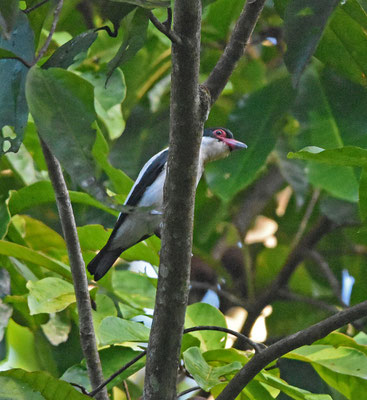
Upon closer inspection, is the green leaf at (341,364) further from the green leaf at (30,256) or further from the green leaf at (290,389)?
the green leaf at (30,256)

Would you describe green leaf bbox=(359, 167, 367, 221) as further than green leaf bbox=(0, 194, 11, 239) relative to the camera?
No

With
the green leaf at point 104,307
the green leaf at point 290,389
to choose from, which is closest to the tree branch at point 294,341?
the green leaf at point 290,389

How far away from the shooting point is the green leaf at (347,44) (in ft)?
8.11

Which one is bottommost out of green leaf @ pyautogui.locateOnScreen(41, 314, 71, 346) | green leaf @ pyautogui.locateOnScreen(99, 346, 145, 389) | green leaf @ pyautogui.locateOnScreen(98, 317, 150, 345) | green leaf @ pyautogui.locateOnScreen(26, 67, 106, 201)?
green leaf @ pyautogui.locateOnScreen(41, 314, 71, 346)

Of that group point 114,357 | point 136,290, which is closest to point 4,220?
point 136,290

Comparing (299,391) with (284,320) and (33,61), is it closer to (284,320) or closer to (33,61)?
(33,61)

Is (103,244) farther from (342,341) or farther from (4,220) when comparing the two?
(342,341)

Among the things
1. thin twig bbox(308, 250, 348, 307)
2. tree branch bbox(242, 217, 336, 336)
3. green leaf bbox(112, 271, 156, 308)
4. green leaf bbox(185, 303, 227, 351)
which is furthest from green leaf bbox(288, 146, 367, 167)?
thin twig bbox(308, 250, 348, 307)

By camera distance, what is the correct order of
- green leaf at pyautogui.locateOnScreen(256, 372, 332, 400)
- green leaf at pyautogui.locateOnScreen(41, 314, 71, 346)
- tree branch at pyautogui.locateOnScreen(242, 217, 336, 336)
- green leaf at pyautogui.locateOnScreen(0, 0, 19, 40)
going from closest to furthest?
green leaf at pyautogui.locateOnScreen(0, 0, 19, 40), green leaf at pyautogui.locateOnScreen(256, 372, 332, 400), green leaf at pyautogui.locateOnScreen(41, 314, 71, 346), tree branch at pyautogui.locateOnScreen(242, 217, 336, 336)

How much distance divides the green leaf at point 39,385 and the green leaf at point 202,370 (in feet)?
0.90

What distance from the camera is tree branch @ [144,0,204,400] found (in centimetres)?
155

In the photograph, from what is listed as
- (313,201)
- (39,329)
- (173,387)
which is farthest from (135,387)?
(173,387)

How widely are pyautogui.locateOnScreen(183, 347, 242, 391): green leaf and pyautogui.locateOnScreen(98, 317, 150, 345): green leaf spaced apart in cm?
22

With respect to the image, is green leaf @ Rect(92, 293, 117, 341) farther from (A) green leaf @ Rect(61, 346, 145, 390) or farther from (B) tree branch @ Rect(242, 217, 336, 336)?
(B) tree branch @ Rect(242, 217, 336, 336)
